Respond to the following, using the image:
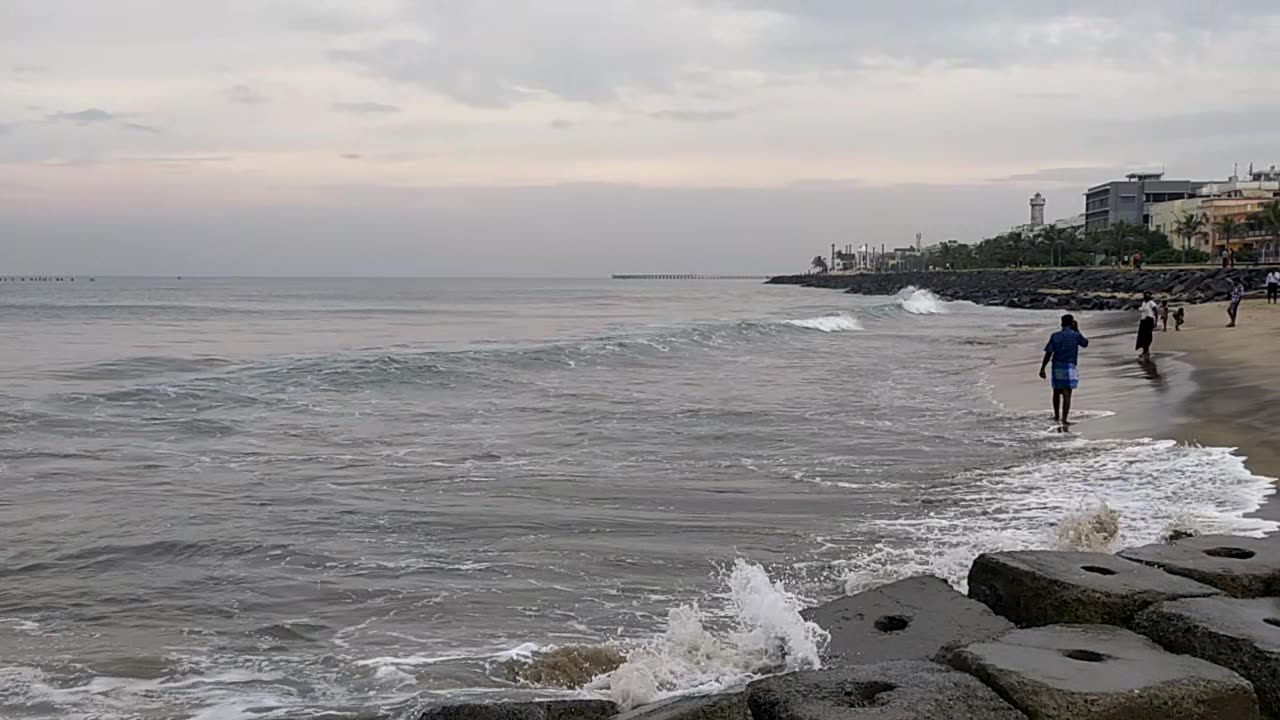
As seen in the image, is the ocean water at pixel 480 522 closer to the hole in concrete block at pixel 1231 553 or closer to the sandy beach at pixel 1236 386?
the sandy beach at pixel 1236 386

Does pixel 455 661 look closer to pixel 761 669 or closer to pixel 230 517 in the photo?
pixel 761 669

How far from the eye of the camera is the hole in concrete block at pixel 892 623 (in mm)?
5516

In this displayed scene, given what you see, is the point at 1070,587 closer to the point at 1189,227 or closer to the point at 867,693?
the point at 867,693

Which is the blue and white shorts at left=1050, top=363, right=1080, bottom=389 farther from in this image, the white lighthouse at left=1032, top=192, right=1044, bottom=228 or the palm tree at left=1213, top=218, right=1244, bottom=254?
the white lighthouse at left=1032, top=192, right=1044, bottom=228

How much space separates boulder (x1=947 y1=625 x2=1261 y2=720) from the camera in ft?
12.1

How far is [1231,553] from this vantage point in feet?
18.8

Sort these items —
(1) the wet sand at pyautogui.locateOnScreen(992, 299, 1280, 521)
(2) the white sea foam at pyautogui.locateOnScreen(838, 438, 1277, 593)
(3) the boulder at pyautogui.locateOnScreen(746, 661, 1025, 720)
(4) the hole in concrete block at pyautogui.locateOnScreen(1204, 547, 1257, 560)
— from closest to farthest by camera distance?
(3) the boulder at pyautogui.locateOnScreen(746, 661, 1025, 720)
(4) the hole in concrete block at pyautogui.locateOnScreen(1204, 547, 1257, 560)
(2) the white sea foam at pyautogui.locateOnScreen(838, 438, 1277, 593)
(1) the wet sand at pyautogui.locateOnScreen(992, 299, 1280, 521)

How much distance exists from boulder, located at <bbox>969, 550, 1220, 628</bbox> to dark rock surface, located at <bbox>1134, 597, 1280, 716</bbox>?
0.15m

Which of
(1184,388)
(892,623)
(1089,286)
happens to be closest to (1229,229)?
(1089,286)

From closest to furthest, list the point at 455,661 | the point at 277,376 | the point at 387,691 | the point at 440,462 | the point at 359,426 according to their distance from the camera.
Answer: the point at 387,691 → the point at 455,661 → the point at 440,462 → the point at 359,426 → the point at 277,376

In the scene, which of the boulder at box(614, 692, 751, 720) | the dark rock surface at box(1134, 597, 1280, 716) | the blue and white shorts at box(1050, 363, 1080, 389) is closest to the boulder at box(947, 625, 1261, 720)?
the dark rock surface at box(1134, 597, 1280, 716)

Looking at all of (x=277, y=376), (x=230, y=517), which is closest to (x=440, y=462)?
(x=230, y=517)

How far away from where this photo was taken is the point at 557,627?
21.1 ft

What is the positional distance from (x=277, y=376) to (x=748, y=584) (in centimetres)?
1813
